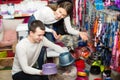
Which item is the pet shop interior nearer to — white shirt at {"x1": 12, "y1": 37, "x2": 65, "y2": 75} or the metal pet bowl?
the metal pet bowl

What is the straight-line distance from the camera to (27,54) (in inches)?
94.3

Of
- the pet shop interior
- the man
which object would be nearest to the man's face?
the man

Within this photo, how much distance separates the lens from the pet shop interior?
2562 millimetres

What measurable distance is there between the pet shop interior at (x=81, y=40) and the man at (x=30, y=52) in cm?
15

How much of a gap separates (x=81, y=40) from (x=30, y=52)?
1.11m

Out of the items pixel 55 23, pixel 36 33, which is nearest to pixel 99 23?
pixel 55 23

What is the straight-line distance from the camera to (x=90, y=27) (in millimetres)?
3158

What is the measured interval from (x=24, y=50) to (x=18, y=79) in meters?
0.33

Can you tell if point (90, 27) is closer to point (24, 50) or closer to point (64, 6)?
point (64, 6)

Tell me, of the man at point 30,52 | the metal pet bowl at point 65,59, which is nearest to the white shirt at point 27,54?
the man at point 30,52

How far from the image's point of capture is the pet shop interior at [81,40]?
2562 millimetres

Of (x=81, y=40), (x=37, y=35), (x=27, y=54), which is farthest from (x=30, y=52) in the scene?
(x=81, y=40)

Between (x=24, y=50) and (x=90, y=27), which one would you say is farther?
(x=90, y=27)

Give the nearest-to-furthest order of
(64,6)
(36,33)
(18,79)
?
(36,33) < (18,79) < (64,6)
